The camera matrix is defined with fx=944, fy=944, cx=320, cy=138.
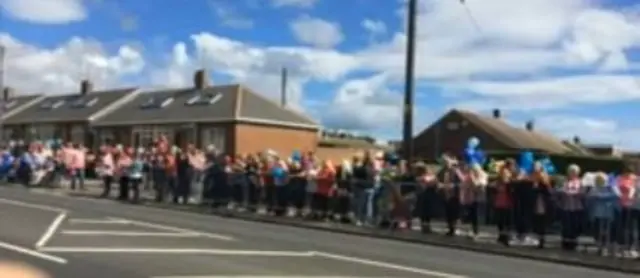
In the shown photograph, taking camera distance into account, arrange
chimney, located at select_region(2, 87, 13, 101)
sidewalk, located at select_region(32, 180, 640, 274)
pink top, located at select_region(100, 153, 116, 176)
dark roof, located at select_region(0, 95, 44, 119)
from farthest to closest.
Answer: chimney, located at select_region(2, 87, 13, 101)
dark roof, located at select_region(0, 95, 44, 119)
pink top, located at select_region(100, 153, 116, 176)
sidewalk, located at select_region(32, 180, 640, 274)

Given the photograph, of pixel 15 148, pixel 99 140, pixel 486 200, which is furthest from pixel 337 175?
pixel 99 140

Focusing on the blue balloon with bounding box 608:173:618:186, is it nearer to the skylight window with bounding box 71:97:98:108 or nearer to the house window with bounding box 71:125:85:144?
the house window with bounding box 71:125:85:144

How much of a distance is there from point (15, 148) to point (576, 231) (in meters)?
35.1

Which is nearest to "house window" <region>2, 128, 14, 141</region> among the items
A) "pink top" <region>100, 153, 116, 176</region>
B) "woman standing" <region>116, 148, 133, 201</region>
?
"pink top" <region>100, 153, 116, 176</region>

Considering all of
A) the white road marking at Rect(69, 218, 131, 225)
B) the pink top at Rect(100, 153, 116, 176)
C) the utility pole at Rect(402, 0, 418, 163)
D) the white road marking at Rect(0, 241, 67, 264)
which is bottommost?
the white road marking at Rect(0, 241, 67, 264)

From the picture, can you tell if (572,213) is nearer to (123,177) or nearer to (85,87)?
(123,177)

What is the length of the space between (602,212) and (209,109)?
4847 cm

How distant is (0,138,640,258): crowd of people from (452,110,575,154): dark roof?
145ft

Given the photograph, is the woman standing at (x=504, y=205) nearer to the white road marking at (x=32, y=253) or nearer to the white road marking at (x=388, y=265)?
the white road marking at (x=388, y=265)

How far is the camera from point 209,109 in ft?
208

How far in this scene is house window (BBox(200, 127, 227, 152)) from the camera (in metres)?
61.4

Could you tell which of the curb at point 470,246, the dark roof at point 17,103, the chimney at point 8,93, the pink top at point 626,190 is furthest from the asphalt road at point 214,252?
the chimney at point 8,93

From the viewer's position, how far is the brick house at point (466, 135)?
71.8 m

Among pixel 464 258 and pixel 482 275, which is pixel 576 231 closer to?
pixel 464 258
